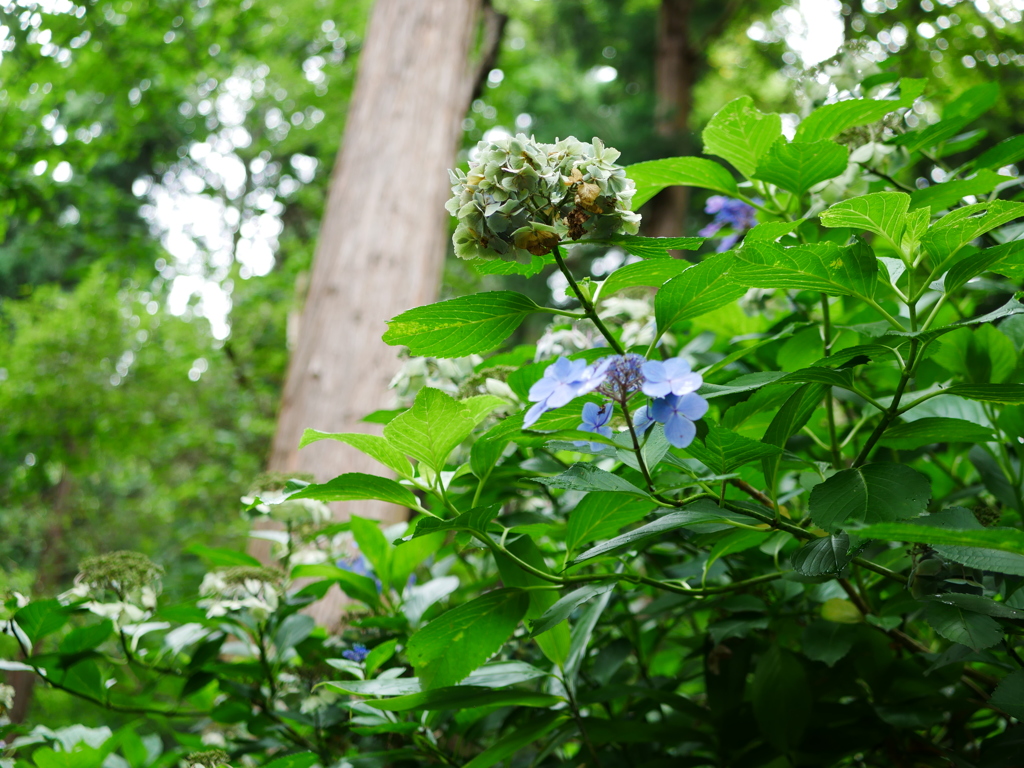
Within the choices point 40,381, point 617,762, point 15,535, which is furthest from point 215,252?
point 617,762

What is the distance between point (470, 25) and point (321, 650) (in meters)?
2.47

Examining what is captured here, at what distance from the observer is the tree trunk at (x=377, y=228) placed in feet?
6.59

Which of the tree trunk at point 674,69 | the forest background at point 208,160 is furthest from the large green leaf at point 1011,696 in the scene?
the tree trunk at point 674,69

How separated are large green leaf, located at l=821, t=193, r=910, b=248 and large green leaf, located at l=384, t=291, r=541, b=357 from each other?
0.80 feet

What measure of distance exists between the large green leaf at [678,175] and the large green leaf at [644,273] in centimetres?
18

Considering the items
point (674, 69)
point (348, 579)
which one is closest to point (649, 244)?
point (348, 579)

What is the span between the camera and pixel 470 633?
Answer: 0.68 meters

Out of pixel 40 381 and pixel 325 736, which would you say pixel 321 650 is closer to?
pixel 325 736

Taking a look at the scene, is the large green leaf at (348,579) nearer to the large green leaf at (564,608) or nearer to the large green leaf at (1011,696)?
the large green leaf at (564,608)

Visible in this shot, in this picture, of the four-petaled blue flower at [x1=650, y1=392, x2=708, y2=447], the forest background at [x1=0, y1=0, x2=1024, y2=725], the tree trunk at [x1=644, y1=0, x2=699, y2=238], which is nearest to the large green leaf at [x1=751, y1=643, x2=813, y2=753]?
the four-petaled blue flower at [x1=650, y1=392, x2=708, y2=447]

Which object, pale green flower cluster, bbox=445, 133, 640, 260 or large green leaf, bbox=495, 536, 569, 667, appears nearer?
pale green flower cluster, bbox=445, 133, 640, 260

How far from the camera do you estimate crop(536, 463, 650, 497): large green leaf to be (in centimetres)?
53

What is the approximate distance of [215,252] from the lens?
8742 millimetres

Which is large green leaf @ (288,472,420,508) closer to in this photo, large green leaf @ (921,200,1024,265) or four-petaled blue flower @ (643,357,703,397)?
four-petaled blue flower @ (643,357,703,397)
